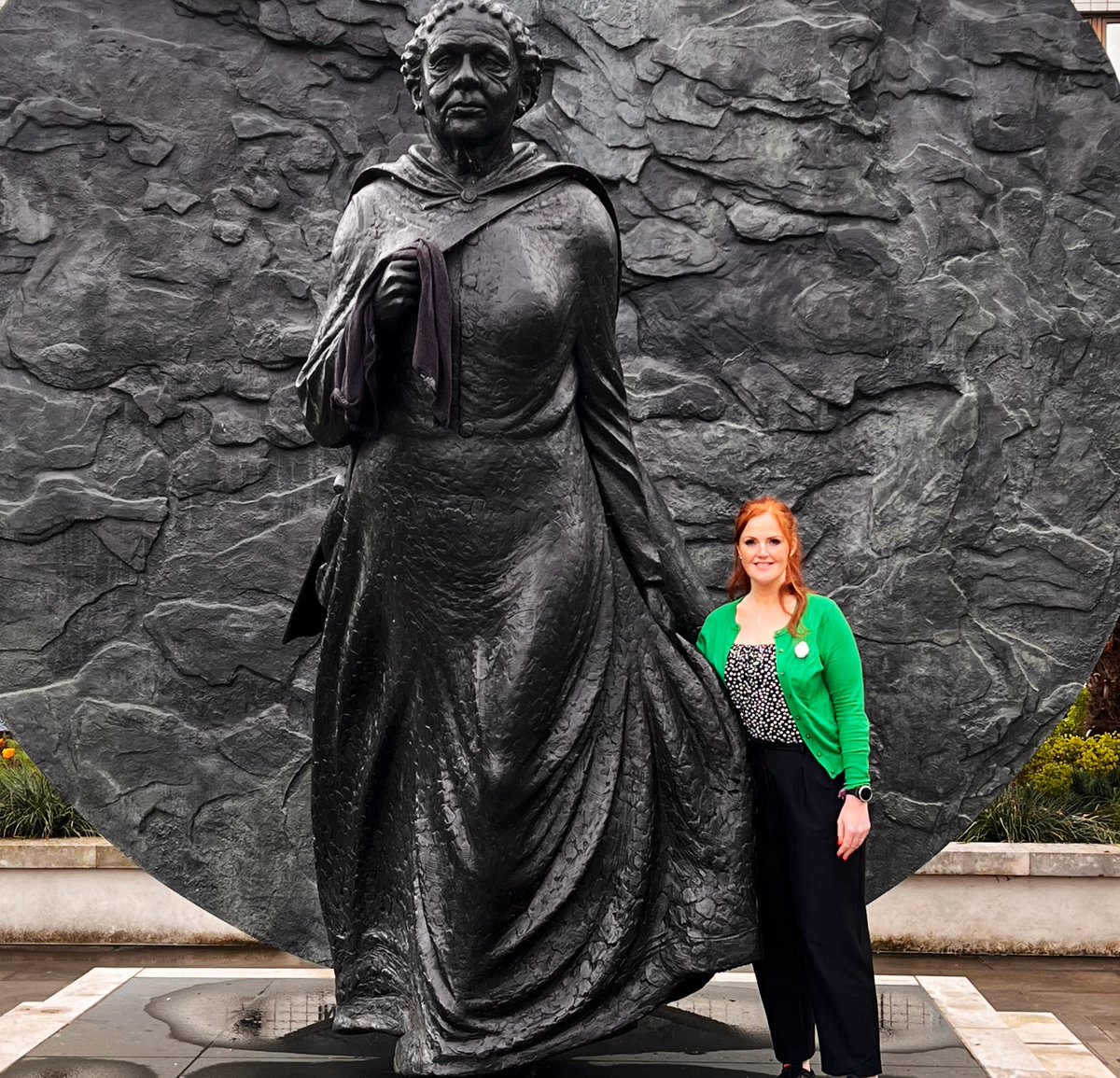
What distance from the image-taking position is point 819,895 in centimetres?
362

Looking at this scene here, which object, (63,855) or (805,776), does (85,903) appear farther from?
(805,776)

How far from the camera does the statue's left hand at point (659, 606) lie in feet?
12.2

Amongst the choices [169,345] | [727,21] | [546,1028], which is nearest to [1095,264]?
[727,21]

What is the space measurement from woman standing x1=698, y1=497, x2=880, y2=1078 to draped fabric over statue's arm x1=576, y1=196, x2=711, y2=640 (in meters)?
0.13

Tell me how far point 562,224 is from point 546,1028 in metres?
1.77

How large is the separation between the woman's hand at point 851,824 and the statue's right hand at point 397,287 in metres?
1.46

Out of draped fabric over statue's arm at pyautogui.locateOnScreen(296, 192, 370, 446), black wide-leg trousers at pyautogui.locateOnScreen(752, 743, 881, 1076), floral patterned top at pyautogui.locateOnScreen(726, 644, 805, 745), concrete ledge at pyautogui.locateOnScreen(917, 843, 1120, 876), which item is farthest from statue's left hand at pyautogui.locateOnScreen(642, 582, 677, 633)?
concrete ledge at pyautogui.locateOnScreen(917, 843, 1120, 876)

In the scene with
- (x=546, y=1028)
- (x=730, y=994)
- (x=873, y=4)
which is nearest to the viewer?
(x=546, y=1028)

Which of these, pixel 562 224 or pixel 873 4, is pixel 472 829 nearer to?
pixel 562 224

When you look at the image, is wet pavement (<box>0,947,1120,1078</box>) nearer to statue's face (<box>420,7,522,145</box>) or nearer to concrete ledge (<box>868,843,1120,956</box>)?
concrete ledge (<box>868,843,1120,956</box>)

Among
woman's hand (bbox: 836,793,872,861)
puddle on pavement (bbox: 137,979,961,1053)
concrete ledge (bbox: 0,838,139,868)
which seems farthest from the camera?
concrete ledge (bbox: 0,838,139,868)

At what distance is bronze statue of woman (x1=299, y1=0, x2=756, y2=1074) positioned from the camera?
3.48 meters

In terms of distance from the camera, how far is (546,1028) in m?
3.48

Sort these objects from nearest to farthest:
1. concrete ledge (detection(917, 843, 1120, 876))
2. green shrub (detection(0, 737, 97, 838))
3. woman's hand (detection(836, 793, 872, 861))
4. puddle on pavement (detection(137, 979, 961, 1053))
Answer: woman's hand (detection(836, 793, 872, 861)), puddle on pavement (detection(137, 979, 961, 1053)), concrete ledge (detection(917, 843, 1120, 876)), green shrub (detection(0, 737, 97, 838))
